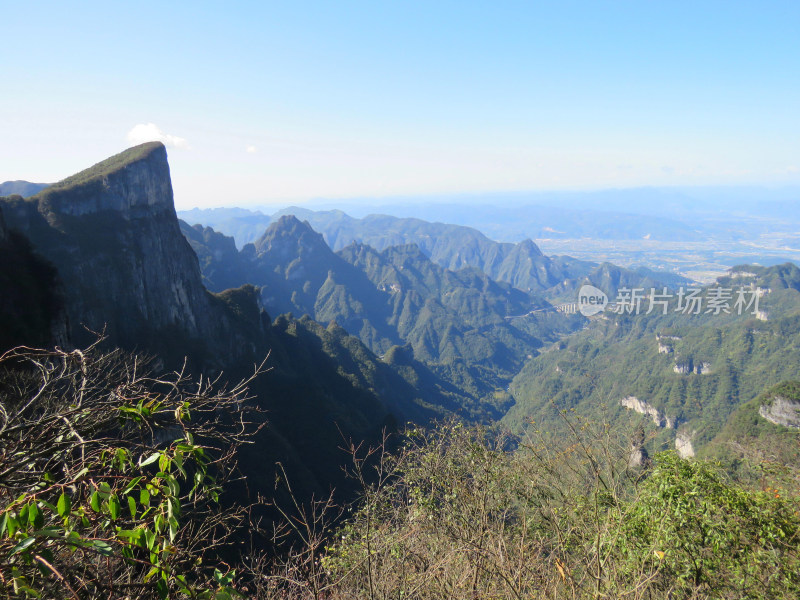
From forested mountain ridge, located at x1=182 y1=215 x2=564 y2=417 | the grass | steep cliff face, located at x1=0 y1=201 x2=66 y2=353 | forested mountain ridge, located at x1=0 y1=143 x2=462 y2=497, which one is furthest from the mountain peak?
forested mountain ridge, located at x1=182 y1=215 x2=564 y2=417

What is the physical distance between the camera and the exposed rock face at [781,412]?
52375 millimetres

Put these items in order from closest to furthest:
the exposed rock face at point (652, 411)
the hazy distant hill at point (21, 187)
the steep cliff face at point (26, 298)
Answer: the steep cliff face at point (26, 298) < the hazy distant hill at point (21, 187) < the exposed rock face at point (652, 411)

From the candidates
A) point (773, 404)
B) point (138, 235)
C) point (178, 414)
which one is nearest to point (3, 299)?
point (178, 414)

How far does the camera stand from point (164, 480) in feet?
7.14

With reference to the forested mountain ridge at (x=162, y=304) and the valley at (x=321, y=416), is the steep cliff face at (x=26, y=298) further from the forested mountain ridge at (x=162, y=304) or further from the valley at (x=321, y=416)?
the forested mountain ridge at (x=162, y=304)

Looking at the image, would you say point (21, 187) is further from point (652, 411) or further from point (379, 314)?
point (652, 411)

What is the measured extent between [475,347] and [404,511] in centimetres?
15740

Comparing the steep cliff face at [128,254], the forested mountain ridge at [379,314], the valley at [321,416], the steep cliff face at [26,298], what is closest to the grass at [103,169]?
the steep cliff face at [128,254]

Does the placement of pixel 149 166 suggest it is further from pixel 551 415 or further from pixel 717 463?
pixel 551 415

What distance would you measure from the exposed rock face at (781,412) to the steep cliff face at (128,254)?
70157mm

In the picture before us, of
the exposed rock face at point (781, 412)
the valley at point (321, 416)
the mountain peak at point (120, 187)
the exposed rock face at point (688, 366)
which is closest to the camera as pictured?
the valley at point (321, 416)

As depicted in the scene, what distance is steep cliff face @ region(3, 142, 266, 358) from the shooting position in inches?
1348

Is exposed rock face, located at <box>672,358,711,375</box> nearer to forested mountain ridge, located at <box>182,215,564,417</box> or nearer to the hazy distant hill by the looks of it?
forested mountain ridge, located at <box>182,215,564,417</box>

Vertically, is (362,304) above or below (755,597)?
below
